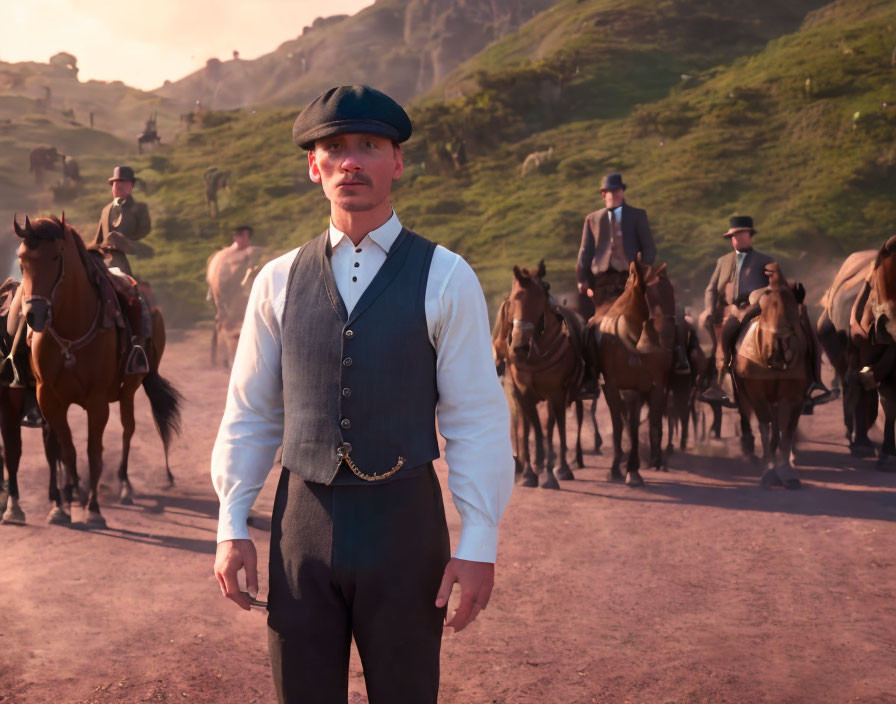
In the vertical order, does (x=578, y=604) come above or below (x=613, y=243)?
below

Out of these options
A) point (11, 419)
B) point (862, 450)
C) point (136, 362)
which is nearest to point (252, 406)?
point (136, 362)

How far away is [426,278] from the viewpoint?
2.57 m

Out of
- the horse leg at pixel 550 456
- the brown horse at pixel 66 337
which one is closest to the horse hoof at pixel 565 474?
the horse leg at pixel 550 456

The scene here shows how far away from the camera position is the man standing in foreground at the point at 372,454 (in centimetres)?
251

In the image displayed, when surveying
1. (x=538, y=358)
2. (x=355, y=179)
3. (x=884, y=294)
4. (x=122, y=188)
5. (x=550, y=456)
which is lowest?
(x=550, y=456)

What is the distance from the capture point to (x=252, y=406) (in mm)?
2703

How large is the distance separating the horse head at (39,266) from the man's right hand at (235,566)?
5207 mm

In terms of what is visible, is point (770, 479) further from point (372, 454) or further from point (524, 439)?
point (372, 454)

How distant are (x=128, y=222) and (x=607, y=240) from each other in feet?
17.3

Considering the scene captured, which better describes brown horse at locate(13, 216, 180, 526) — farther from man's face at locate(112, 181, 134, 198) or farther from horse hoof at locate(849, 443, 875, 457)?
horse hoof at locate(849, 443, 875, 457)

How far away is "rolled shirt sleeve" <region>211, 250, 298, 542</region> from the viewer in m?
2.64

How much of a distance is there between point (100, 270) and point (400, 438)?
610 cm

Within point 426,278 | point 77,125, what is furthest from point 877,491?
point 77,125

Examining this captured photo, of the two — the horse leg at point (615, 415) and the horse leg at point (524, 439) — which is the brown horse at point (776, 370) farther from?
the horse leg at point (524, 439)
